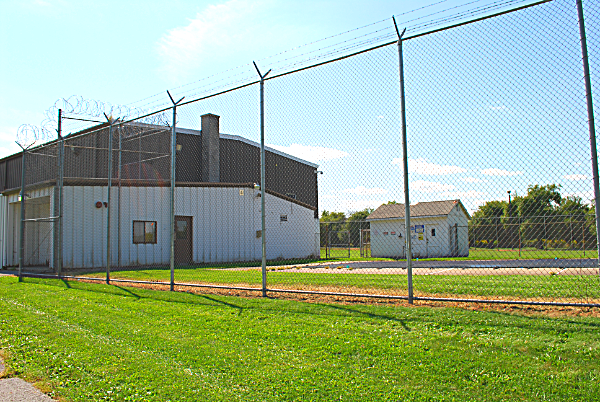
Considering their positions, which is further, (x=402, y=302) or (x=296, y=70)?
(x=296, y=70)

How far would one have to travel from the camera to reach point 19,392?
11.7ft

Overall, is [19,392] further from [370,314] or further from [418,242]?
[418,242]

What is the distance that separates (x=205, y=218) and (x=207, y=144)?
8.17m

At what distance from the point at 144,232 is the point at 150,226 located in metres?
0.36

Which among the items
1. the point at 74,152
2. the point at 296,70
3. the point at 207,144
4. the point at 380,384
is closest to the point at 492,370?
the point at 380,384

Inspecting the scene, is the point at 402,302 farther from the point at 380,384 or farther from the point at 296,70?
the point at 296,70

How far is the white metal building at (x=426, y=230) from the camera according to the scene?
11.7 metres

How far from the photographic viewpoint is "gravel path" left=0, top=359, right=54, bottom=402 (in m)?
3.41

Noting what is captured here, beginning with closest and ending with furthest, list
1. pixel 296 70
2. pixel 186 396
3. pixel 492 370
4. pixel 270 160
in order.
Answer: pixel 186 396 → pixel 492 370 → pixel 296 70 → pixel 270 160

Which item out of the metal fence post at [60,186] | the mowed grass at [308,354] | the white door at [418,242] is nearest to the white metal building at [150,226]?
the metal fence post at [60,186]

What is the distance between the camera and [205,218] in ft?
Result: 67.5

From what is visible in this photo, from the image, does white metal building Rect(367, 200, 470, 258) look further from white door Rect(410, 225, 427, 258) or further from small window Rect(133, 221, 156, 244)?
small window Rect(133, 221, 156, 244)

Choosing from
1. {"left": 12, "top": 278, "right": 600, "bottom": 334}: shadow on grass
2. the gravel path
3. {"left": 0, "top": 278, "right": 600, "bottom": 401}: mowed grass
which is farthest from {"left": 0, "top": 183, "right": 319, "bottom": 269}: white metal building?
the gravel path

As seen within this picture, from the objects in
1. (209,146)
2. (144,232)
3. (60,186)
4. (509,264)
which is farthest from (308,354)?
(209,146)
